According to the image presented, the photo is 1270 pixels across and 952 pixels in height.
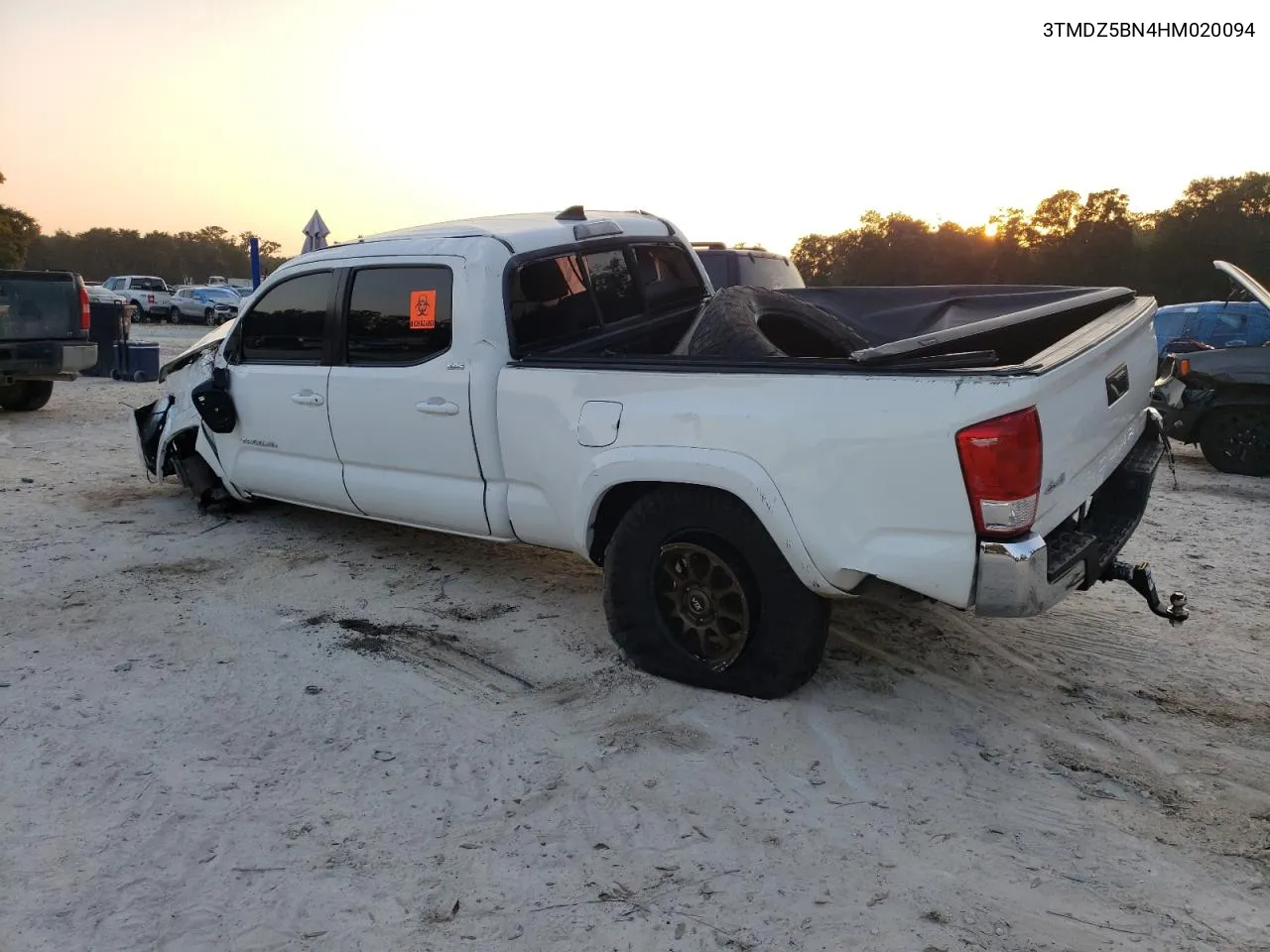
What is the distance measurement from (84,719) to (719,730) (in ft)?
7.90

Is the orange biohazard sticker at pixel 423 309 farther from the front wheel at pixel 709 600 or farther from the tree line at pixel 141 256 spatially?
the tree line at pixel 141 256

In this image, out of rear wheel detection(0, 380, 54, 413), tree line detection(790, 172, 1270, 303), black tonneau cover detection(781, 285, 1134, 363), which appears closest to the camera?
black tonneau cover detection(781, 285, 1134, 363)

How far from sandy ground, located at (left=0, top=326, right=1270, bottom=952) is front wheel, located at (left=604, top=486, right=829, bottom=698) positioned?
0.15 meters

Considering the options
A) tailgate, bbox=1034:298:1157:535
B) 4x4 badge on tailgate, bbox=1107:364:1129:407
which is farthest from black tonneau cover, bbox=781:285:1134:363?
4x4 badge on tailgate, bbox=1107:364:1129:407

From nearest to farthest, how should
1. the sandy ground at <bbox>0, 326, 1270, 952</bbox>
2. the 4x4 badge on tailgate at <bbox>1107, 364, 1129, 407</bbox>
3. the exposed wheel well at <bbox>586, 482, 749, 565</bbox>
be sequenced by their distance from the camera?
the sandy ground at <bbox>0, 326, 1270, 952</bbox> < the 4x4 badge on tailgate at <bbox>1107, 364, 1129, 407</bbox> < the exposed wheel well at <bbox>586, 482, 749, 565</bbox>

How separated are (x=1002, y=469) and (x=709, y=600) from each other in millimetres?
1231

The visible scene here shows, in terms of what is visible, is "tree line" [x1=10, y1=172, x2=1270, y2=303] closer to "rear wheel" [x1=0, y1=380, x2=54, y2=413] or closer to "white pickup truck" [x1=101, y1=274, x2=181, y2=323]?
"white pickup truck" [x1=101, y1=274, x2=181, y2=323]

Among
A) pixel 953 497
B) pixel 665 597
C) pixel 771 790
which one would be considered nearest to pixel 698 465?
pixel 665 597

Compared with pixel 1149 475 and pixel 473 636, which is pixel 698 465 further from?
pixel 1149 475

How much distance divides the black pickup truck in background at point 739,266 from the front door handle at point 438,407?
227 inches

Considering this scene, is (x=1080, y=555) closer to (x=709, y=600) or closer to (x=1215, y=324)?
(x=709, y=600)

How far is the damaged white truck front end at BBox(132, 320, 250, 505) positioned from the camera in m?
5.98

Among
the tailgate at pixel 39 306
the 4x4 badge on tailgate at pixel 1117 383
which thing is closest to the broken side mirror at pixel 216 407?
the 4x4 badge on tailgate at pixel 1117 383

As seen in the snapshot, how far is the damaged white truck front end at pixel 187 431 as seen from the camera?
19.6ft
